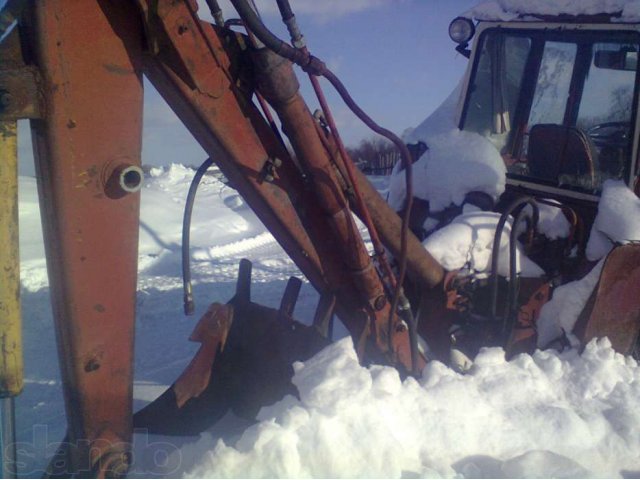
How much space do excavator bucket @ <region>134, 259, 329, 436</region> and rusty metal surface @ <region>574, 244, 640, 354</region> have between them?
4.56ft

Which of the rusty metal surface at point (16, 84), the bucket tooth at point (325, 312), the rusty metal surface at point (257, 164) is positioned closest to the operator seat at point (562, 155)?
the rusty metal surface at point (257, 164)

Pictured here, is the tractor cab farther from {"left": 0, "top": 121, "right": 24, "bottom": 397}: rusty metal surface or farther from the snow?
{"left": 0, "top": 121, "right": 24, "bottom": 397}: rusty metal surface

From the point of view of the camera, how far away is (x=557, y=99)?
3.74m

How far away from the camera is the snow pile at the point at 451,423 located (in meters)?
2.18

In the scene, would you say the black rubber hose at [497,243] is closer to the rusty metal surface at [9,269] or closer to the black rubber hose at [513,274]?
the black rubber hose at [513,274]

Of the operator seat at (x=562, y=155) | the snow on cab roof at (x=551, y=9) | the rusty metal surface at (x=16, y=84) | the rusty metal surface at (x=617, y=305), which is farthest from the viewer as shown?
the operator seat at (x=562, y=155)

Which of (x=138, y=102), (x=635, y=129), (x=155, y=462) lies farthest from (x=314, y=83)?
(x=635, y=129)

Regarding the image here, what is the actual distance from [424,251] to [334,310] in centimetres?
57

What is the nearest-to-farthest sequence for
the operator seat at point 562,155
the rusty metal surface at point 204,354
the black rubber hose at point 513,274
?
the rusty metal surface at point 204,354
the black rubber hose at point 513,274
the operator seat at point 562,155

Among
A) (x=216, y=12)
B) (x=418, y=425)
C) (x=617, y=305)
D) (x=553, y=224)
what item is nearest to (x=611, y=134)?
(x=553, y=224)

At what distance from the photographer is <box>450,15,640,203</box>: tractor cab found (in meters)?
3.34

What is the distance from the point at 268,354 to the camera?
2863 mm

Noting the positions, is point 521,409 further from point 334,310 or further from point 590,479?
point 334,310

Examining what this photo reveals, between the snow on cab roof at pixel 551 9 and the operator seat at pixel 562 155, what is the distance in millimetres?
A: 659
